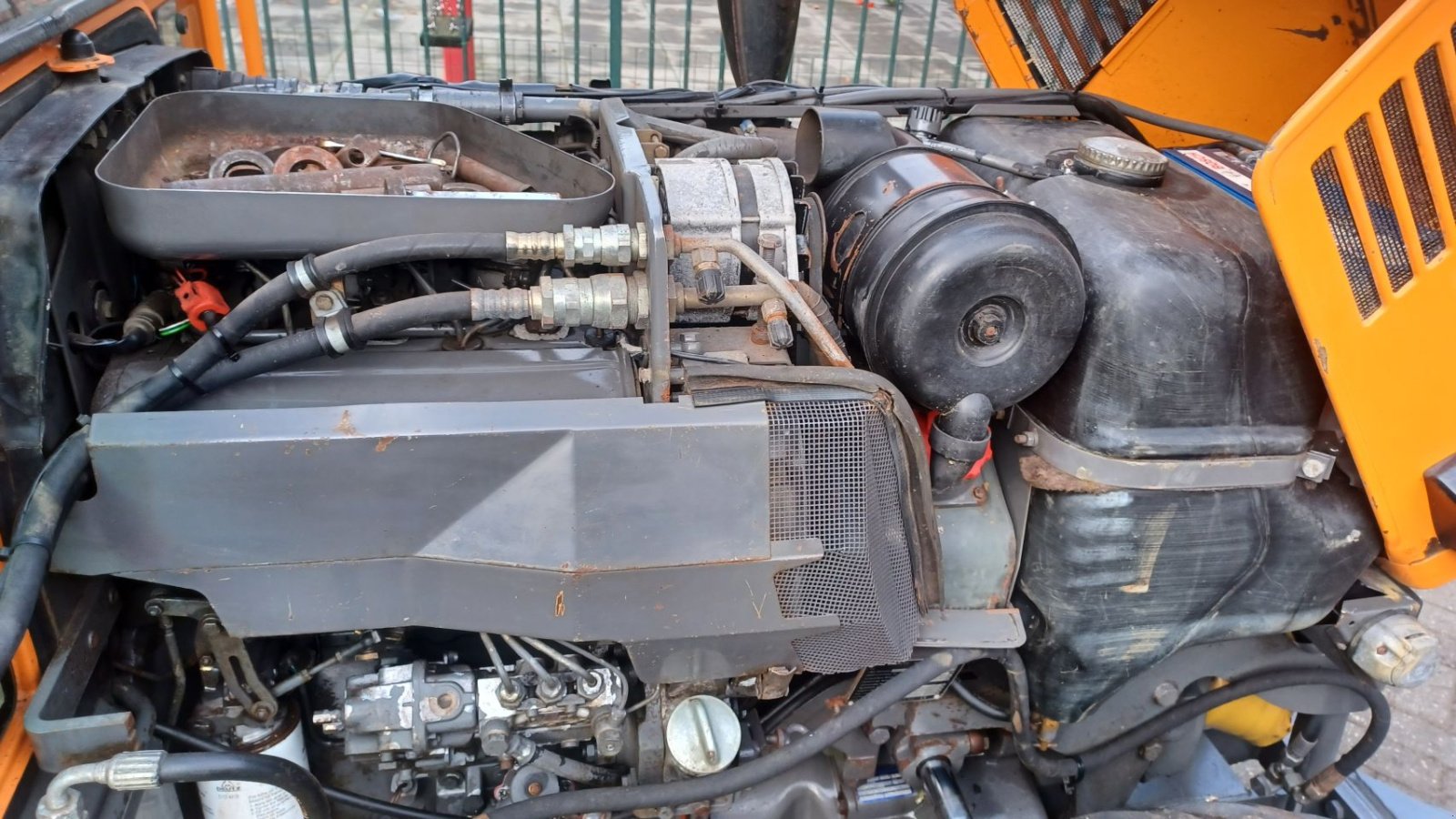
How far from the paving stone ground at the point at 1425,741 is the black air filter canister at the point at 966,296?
193 centimetres

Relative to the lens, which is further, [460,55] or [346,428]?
[460,55]

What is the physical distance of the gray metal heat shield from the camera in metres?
1.24

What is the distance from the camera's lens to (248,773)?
1.32 m

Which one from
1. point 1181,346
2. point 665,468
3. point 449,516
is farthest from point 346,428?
point 1181,346

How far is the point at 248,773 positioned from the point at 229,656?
23 centimetres

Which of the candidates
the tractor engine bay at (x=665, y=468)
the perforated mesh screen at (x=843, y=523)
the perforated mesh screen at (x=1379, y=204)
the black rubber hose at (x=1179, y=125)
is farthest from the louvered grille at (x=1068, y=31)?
the perforated mesh screen at (x=843, y=523)

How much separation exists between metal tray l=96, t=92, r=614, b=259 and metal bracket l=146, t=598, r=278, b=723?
0.51 meters

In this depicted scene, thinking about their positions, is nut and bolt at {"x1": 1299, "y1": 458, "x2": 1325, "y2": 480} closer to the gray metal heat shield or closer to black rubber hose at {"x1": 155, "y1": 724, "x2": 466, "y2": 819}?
the gray metal heat shield

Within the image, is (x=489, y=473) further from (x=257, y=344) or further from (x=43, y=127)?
(x=43, y=127)

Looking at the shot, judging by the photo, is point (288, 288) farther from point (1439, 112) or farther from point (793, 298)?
point (1439, 112)

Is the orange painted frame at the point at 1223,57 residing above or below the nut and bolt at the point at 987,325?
above

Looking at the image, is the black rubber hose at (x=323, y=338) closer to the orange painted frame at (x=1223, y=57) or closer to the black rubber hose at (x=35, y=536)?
the black rubber hose at (x=35, y=536)

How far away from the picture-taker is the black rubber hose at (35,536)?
1.07m

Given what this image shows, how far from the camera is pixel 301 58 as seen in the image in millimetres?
7004
